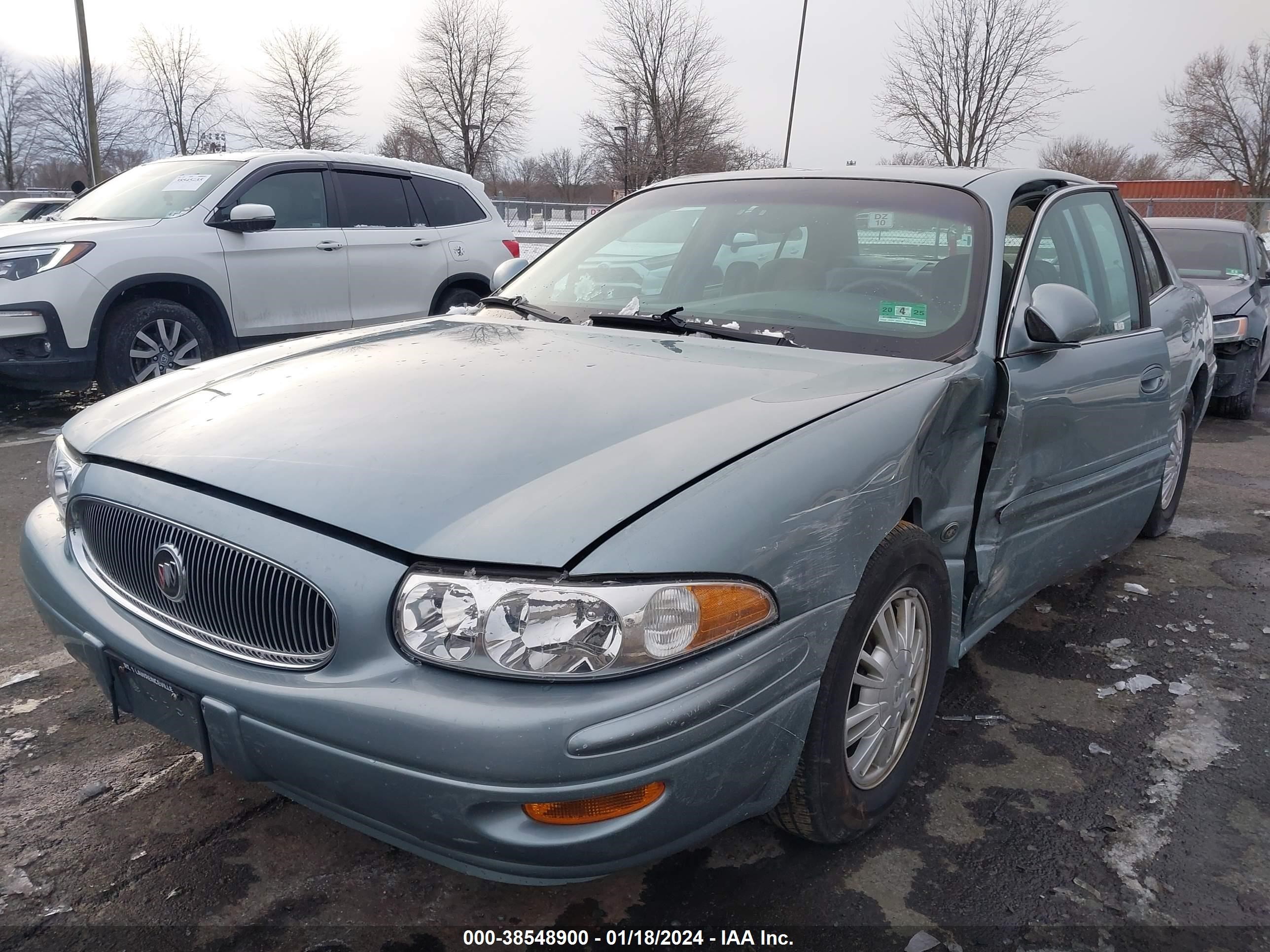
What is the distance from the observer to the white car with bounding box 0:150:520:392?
5844 mm

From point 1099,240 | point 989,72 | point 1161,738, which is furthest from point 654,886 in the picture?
point 989,72

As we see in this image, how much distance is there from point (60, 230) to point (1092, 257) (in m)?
5.97

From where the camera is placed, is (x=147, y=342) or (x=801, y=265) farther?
(x=147, y=342)

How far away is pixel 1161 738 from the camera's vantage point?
2.83 m

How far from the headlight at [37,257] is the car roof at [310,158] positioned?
1.38 m

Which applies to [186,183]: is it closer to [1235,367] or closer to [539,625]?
[539,625]

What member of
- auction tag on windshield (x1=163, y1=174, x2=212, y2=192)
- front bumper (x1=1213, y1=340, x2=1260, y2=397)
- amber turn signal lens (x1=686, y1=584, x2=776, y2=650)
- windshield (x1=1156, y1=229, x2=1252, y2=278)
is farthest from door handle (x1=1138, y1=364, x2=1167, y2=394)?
auction tag on windshield (x1=163, y1=174, x2=212, y2=192)

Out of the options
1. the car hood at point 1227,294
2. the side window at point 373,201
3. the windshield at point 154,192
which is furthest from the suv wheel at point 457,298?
the car hood at point 1227,294

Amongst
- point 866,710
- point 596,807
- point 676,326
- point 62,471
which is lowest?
point 866,710

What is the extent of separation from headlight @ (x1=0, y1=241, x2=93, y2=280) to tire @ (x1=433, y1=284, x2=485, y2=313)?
2662mm

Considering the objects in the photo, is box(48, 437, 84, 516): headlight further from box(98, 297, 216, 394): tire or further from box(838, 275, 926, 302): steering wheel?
box(98, 297, 216, 394): tire

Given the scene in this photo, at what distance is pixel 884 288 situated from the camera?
2.79 m

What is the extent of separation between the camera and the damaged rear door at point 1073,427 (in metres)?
2.65

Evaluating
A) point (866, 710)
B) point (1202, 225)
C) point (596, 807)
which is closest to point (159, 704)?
point (596, 807)
